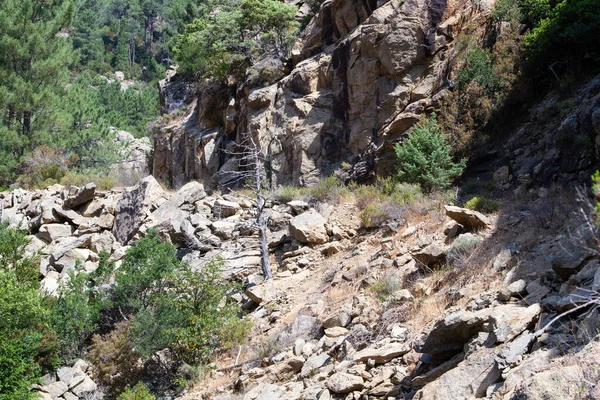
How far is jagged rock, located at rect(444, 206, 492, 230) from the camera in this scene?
11109mm

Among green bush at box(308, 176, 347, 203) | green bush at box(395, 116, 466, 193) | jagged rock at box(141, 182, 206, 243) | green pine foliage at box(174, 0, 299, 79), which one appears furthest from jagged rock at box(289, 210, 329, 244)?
green pine foliage at box(174, 0, 299, 79)

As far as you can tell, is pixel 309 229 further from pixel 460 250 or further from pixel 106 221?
pixel 106 221

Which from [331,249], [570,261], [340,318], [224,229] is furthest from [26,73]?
[570,261]

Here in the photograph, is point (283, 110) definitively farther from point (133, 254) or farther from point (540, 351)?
point (540, 351)

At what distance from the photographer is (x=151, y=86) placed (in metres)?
53.7

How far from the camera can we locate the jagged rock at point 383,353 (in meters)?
8.19

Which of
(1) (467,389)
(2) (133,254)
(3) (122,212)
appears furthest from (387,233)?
(3) (122,212)

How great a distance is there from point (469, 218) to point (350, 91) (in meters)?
8.69

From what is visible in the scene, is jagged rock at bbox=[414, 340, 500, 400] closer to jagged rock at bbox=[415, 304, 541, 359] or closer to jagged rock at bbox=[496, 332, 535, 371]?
jagged rock at bbox=[496, 332, 535, 371]

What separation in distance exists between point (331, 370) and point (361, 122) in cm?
1087

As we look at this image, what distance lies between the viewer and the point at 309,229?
48.8 ft

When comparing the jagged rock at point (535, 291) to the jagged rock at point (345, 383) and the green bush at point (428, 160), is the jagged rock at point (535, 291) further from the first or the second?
the green bush at point (428, 160)

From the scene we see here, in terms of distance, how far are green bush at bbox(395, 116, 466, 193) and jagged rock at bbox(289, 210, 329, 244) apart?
255cm

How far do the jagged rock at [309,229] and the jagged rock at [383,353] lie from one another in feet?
21.2
